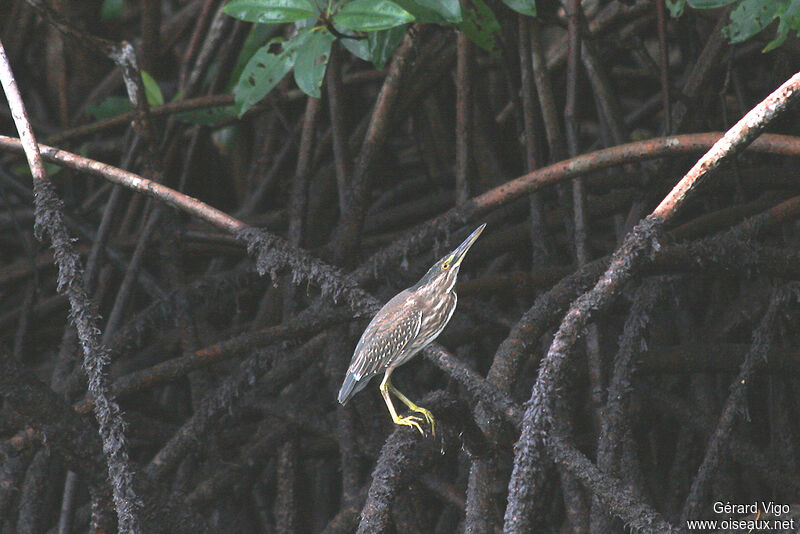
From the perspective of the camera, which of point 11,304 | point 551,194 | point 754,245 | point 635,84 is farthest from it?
point 635,84

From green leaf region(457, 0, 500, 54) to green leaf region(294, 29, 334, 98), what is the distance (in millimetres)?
438

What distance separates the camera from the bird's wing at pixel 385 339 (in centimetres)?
154

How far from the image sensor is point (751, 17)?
1821 mm

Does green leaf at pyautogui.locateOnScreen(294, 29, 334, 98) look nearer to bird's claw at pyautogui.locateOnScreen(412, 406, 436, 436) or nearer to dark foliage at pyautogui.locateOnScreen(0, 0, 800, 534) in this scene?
dark foliage at pyautogui.locateOnScreen(0, 0, 800, 534)

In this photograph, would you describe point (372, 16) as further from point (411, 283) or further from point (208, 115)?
point (208, 115)

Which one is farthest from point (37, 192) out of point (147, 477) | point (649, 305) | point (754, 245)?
point (754, 245)

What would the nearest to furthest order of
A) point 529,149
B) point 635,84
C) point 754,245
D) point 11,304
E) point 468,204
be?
point 754,245 < point 468,204 < point 529,149 < point 11,304 < point 635,84

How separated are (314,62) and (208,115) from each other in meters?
1.18

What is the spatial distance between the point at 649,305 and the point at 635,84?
6.70 feet

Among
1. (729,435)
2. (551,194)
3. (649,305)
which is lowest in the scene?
(729,435)

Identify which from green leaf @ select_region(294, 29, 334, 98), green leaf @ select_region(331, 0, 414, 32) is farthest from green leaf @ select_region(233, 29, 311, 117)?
green leaf @ select_region(331, 0, 414, 32)

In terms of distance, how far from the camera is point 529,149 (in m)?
2.56

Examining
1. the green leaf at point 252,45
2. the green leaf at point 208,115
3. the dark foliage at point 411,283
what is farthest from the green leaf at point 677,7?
the green leaf at point 208,115

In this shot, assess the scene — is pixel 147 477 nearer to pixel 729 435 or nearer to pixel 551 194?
pixel 729 435
